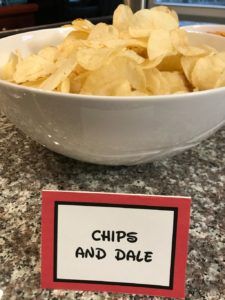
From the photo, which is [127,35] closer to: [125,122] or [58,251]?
[125,122]

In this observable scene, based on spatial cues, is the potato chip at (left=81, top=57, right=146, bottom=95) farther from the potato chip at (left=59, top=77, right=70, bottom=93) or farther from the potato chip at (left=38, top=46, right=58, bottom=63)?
the potato chip at (left=38, top=46, right=58, bottom=63)

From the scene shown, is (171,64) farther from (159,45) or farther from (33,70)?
(33,70)

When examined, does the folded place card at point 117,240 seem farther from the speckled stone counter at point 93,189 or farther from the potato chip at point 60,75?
the potato chip at point 60,75

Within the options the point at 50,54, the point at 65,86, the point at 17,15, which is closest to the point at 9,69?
the point at 50,54

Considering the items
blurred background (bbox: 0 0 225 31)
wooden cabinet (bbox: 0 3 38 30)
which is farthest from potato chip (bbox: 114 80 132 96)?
wooden cabinet (bbox: 0 3 38 30)

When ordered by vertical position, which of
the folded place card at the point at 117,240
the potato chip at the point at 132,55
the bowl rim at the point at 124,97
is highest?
the potato chip at the point at 132,55

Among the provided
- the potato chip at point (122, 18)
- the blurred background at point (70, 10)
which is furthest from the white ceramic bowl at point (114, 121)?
the blurred background at point (70, 10)
